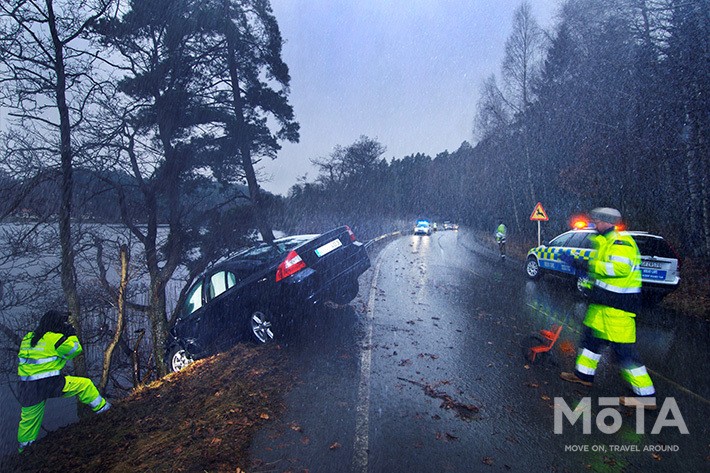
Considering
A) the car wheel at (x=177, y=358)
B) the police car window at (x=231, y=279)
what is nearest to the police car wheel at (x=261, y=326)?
the police car window at (x=231, y=279)

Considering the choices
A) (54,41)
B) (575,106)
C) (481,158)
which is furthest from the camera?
(481,158)

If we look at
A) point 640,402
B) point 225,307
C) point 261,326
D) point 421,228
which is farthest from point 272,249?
point 421,228

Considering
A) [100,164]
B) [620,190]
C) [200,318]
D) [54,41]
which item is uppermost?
[54,41]

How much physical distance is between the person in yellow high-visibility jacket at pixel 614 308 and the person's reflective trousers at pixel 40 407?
5901mm

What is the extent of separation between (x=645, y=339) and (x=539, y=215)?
391 inches

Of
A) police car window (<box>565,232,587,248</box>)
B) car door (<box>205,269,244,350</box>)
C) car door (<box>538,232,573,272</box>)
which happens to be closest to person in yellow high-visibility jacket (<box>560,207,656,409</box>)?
car door (<box>205,269,244,350</box>)

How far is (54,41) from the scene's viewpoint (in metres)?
9.01

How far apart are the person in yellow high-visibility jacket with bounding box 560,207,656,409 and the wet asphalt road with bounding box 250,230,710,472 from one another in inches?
10.2

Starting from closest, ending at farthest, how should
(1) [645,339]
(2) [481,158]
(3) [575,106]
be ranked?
1. (1) [645,339]
2. (3) [575,106]
3. (2) [481,158]

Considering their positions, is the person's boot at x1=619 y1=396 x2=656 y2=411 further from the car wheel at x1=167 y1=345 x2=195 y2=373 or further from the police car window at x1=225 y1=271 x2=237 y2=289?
the car wheel at x1=167 y1=345 x2=195 y2=373

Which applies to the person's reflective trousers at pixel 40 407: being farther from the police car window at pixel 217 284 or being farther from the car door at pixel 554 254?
the car door at pixel 554 254

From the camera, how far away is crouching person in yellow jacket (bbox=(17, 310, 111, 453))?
14.0 ft

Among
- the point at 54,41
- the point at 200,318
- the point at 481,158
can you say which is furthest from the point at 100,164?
the point at 481,158

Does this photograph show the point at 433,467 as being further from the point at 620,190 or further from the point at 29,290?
the point at 620,190
